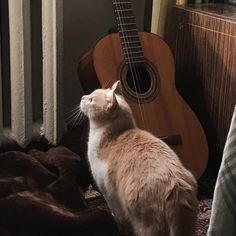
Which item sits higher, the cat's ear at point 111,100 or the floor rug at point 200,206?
the cat's ear at point 111,100

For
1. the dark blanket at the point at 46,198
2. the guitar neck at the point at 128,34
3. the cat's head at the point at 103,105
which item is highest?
the guitar neck at the point at 128,34

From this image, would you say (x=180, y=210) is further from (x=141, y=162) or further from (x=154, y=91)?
(x=154, y=91)

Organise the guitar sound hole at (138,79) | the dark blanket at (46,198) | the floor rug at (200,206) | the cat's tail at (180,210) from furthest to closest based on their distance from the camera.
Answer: the guitar sound hole at (138,79) < the floor rug at (200,206) < the dark blanket at (46,198) < the cat's tail at (180,210)

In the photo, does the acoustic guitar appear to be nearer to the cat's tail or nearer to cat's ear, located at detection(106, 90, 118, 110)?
cat's ear, located at detection(106, 90, 118, 110)

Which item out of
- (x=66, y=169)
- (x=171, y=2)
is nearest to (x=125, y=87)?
(x=66, y=169)

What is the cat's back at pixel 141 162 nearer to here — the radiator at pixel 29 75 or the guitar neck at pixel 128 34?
the guitar neck at pixel 128 34

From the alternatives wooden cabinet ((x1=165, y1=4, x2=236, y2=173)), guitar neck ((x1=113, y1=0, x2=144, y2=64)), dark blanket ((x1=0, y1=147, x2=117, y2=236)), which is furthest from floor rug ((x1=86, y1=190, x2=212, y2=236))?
guitar neck ((x1=113, y1=0, x2=144, y2=64))

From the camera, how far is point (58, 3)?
150cm

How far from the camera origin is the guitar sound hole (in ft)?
4.84

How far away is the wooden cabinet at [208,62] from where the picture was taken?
1506 millimetres

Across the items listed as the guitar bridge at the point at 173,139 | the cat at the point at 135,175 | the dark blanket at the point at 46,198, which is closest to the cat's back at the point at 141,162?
the cat at the point at 135,175

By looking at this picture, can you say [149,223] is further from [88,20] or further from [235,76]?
[88,20]

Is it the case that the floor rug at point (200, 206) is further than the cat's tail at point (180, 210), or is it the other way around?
the floor rug at point (200, 206)

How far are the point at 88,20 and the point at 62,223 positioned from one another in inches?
33.6
